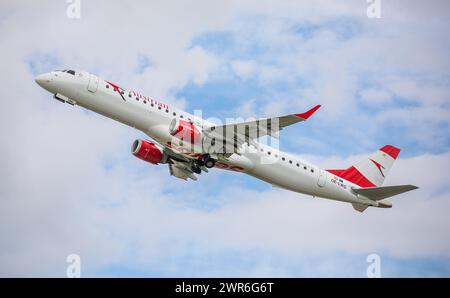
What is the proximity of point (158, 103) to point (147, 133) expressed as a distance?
95.3 inches

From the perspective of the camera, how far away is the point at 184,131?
55219mm

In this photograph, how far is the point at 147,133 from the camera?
5672 centimetres

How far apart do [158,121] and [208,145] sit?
165 inches

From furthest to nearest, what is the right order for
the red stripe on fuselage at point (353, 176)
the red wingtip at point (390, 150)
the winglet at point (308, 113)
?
the red wingtip at point (390, 150), the red stripe on fuselage at point (353, 176), the winglet at point (308, 113)

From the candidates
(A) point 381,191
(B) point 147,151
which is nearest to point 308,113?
(A) point 381,191

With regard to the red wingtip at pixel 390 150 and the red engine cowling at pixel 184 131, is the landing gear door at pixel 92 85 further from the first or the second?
the red wingtip at pixel 390 150

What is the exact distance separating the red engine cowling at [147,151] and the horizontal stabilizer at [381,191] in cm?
1654

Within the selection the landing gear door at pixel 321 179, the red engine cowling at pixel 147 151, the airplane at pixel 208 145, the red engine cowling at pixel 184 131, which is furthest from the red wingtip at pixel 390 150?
the red engine cowling at pixel 147 151

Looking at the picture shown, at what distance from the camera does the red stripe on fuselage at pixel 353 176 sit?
63.9 m

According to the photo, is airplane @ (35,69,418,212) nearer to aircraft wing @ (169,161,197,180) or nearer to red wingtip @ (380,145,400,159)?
aircraft wing @ (169,161,197,180)

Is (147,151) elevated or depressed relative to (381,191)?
elevated

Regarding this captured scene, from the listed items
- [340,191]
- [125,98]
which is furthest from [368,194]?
[125,98]

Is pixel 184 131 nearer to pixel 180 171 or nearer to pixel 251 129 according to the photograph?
pixel 251 129
